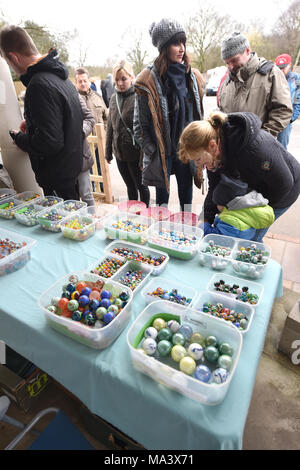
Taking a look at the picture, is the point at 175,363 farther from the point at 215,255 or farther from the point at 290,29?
the point at 290,29

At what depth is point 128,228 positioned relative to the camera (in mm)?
1611

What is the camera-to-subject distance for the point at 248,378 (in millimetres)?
857

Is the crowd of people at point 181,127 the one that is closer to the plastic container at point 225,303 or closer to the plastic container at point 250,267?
the plastic container at point 250,267

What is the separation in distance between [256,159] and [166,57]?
1135mm

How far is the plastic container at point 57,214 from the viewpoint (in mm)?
1742

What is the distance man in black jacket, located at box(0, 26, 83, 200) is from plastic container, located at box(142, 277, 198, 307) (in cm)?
123

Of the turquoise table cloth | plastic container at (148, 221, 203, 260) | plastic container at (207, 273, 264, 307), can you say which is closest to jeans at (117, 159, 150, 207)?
plastic container at (148, 221, 203, 260)

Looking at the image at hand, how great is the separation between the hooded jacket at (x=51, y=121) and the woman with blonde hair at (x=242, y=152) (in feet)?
2.82

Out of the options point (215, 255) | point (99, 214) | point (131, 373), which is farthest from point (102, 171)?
point (131, 373)

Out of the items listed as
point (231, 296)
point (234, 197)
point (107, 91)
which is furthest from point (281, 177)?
point (107, 91)

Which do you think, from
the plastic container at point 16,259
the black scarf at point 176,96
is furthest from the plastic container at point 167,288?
the black scarf at point 176,96

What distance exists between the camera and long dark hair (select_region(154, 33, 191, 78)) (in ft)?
6.13

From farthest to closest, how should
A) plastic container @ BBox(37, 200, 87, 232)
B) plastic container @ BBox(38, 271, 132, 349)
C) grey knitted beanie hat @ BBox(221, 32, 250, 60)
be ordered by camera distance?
1. grey knitted beanie hat @ BBox(221, 32, 250, 60)
2. plastic container @ BBox(37, 200, 87, 232)
3. plastic container @ BBox(38, 271, 132, 349)

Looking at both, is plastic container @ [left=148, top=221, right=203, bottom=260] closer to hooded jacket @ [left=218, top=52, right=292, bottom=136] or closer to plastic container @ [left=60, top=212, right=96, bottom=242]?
plastic container @ [left=60, top=212, right=96, bottom=242]
